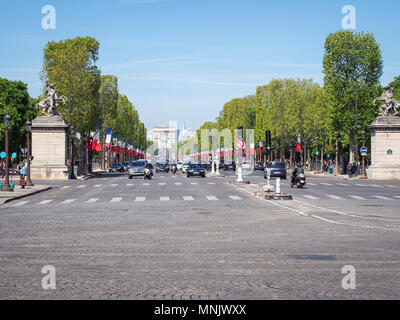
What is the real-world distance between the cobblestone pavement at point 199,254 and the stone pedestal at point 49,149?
40.7 meters

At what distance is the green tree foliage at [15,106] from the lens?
9162 cm

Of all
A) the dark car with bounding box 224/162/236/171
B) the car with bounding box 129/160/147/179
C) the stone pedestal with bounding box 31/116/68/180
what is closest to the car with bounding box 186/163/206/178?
the car with bounding box 129/160/147/179

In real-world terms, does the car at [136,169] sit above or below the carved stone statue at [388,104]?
below

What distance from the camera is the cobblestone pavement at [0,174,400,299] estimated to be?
9.04m

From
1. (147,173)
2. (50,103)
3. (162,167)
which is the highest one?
(50,103)

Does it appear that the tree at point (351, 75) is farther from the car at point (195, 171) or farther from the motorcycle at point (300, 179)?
the motorcycle at point (300, 179)

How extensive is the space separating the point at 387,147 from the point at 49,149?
3261 cm

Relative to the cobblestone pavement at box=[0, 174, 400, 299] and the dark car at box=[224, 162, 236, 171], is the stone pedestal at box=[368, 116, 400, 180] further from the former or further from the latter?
the dark car at box=[224, 162, 236, 171]

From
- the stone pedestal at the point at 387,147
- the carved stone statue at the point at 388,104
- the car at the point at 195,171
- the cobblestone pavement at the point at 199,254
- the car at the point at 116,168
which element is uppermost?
the carved stone statue at the point at 388,104

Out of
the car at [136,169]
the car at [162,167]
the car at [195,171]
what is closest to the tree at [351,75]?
the car at [195,171]

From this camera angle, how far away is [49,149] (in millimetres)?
63250

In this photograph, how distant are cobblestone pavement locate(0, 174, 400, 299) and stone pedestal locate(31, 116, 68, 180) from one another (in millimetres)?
40701

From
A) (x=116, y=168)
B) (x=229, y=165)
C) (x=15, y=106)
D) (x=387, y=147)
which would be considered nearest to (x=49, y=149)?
(x=387, y=147)

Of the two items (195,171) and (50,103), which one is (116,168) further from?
(50,103)
